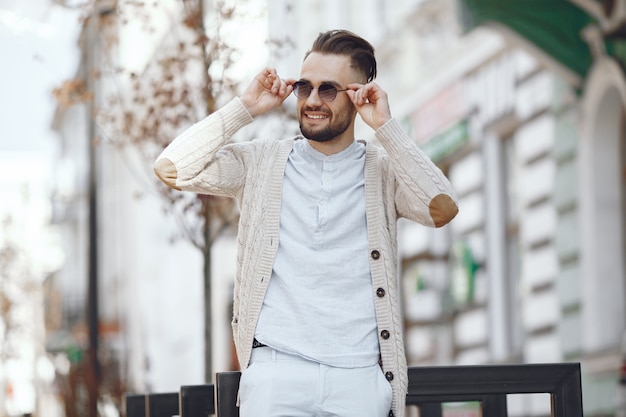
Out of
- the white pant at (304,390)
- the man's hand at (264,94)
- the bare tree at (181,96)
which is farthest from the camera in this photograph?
the bare tree at (181,96)

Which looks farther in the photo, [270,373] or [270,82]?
[270,82]

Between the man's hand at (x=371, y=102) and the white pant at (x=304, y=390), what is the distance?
2.43ft

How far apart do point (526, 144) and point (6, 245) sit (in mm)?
17082

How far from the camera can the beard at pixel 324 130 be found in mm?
4246

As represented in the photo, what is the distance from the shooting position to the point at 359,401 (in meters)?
3.99

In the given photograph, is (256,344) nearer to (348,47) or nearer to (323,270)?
(323,270)

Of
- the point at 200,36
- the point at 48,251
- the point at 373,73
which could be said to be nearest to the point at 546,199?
the point at 200,36

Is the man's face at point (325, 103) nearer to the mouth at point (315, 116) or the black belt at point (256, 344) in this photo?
the mouth at point (315, 116)

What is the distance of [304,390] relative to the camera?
3965 mm

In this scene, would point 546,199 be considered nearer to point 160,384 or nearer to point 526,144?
point 526,144

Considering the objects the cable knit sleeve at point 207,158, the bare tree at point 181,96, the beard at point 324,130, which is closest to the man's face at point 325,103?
the beard at point 324,130

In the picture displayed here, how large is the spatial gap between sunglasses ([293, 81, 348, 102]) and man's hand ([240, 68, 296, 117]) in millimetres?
179

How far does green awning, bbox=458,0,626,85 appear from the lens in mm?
15078

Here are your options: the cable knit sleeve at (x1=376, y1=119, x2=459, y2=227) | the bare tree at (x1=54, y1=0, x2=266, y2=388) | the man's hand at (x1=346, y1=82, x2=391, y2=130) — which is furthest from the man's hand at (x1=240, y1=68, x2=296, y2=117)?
the bare tree at (x1=54, y1=0, x2=266, y2=388)
